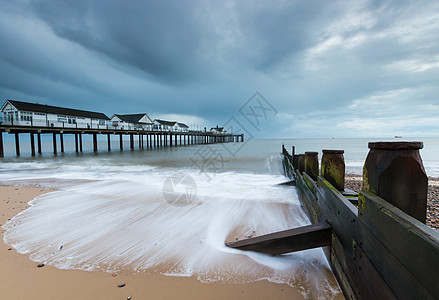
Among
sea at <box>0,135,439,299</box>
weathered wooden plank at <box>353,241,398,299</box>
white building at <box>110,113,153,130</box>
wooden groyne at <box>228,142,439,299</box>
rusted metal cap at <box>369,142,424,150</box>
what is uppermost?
white building at <box>110,113,153,130</box>

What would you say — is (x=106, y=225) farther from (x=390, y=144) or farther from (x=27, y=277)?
(x=390, y=144)

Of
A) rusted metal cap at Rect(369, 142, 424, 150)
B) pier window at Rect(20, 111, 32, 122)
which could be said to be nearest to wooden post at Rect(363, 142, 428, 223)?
rusted metal cap at Rect(369, 142, 424, 150)

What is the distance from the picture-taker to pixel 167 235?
151 inches

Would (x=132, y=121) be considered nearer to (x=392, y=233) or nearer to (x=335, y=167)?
(x=335, y=167)

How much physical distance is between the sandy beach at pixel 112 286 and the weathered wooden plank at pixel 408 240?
149 centimetres

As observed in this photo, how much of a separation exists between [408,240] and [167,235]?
11.8ft

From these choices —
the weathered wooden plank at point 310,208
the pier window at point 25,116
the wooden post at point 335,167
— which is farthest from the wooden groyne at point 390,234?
the pier window at point 25,116

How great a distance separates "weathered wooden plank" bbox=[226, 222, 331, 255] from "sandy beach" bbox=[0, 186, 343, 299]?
0.47 m

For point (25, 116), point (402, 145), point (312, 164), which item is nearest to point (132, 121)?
point (25, 116)

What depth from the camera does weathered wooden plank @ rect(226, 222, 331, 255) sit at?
260 centimetres

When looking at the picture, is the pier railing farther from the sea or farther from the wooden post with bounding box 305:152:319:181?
the wooden post with bounding box 305:152:319:181

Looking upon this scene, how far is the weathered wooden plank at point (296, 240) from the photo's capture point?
260 centimetres

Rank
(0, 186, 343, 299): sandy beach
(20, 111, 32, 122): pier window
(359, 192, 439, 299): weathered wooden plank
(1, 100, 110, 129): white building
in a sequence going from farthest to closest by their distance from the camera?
(20, 111, 32, 122): pier window, (1, 100, 110, 129): white building, (0, 186, 343, 299): sandy beach, (359, 192, 439, 299): weathered wooden plank

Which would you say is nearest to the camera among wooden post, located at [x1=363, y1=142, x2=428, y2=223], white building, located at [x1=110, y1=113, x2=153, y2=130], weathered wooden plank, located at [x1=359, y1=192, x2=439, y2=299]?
weathered wooden plank, located at [x1=359, y1=192, x2=439, y2=299]
